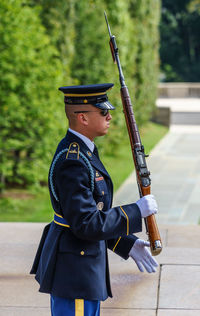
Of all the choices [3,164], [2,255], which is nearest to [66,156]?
[2,255]

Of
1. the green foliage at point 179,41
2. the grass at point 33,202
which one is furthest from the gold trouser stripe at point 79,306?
the green foliage at point 179,41

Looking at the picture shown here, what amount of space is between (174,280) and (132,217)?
5.71 feet

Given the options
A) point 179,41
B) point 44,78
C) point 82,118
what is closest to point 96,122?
point 82,118

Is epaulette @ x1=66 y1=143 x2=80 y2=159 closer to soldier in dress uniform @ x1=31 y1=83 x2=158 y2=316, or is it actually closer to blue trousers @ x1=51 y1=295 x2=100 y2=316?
soldier in dress uniform @ x1=31 y1=83 x2=158 y2=316

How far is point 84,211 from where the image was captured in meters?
2.41

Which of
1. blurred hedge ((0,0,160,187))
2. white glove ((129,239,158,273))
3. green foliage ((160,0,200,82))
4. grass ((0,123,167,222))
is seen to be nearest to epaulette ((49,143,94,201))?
white glove ((129,239,158,273))

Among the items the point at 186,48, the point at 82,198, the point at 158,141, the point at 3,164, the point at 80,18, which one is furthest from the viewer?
the point at 186,48

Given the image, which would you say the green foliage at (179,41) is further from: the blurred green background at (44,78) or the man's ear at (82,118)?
the man's ear at (82,118)

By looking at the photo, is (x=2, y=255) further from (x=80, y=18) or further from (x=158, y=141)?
(x=158, y=141)

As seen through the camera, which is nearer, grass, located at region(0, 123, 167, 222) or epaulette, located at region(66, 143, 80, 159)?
epaulette, located at region(66, 143, 80, 159)

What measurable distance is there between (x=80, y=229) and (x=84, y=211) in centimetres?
8

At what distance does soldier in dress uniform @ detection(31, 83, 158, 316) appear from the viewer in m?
2.45

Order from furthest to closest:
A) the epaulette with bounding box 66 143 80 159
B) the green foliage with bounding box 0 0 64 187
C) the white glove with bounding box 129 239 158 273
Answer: the green foliage with bounding box 0 0 64 187, the white glove with bounding box 129 239 158 273, the epaulette with bounding box 66 143 80 159

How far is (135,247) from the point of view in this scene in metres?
2.83
